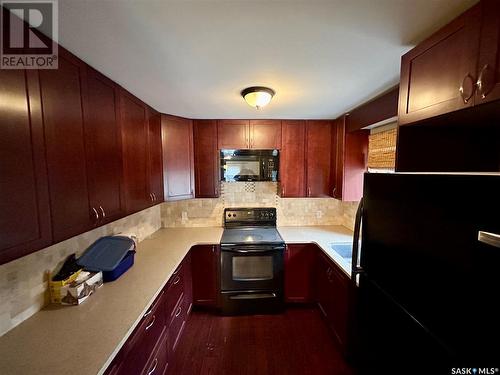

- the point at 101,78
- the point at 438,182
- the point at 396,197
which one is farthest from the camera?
the point at 101,78

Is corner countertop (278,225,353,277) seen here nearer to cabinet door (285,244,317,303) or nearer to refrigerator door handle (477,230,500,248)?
cabinet door (285,244,317,303)

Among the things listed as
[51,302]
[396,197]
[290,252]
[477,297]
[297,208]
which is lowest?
[290,252]

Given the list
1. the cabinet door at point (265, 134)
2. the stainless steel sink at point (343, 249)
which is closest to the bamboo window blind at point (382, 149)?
the stainless steel sink at point (343, 249)

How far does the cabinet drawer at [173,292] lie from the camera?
1.63 m

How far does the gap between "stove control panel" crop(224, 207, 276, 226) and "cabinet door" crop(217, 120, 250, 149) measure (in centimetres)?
87

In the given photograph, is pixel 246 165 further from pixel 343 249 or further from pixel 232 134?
pixel 343 249

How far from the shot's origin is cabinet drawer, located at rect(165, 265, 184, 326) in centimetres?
163

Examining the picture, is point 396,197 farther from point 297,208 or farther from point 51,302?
point 297,208

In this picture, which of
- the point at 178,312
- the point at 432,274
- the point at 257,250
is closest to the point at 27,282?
the point at 178,312

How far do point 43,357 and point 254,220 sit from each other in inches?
85.0

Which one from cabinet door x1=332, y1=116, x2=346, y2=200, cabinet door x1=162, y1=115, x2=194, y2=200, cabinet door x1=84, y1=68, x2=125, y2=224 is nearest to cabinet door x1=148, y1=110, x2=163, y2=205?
cabinet door x1=162, y1=115, x2=194, y2=200

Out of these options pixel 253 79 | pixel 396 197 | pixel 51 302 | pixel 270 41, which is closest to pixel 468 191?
pixel 396 197

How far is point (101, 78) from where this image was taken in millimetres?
1279

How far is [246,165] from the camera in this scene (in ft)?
8.07
